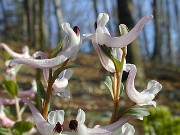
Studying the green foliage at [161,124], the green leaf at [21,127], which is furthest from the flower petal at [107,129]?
the green foliage at [161,124]

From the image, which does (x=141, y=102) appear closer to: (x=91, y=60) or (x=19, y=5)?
(x=91, y=60)

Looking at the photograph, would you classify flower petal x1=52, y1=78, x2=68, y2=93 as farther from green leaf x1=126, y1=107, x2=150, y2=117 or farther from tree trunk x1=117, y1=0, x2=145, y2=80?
tree trunk x1=117, y1=0, x2=145, y2=80

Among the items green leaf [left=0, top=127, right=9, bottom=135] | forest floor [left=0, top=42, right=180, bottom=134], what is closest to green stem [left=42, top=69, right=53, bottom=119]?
green leaf [left=0, top=127, right=9, bottom=135]

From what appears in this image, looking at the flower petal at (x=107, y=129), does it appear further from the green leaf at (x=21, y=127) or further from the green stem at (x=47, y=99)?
the green leaf at (x=21, y=127)

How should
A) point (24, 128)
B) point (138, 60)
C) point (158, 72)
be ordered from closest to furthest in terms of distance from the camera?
A: point (24, 128), point (138, 60), point (158, 72)

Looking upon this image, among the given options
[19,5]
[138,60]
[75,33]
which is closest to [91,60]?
[138,60]

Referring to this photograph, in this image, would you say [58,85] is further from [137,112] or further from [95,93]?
[95,93]
